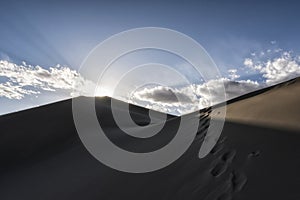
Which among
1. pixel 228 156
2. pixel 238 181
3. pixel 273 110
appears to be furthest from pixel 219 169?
pixel 273 110

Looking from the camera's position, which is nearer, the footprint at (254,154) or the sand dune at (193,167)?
the sand dune at (193,167)

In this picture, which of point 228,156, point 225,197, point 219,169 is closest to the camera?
point 225,197

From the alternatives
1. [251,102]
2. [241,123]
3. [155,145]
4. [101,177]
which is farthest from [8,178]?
[251,102]

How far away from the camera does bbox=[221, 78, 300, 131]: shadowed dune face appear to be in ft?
16.0

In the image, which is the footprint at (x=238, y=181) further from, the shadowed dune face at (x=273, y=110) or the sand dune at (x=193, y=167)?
the shadowed dune face at (x=273, y=110)

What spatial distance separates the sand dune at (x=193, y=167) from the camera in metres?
3.34

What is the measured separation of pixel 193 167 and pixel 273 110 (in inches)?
92.4

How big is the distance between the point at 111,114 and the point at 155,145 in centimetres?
649

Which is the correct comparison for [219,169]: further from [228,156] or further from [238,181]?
[238,181]

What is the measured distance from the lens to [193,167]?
14.0 ft

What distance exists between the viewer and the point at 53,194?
16.1 feet

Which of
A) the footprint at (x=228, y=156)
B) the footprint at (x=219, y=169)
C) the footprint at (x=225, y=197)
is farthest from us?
the footprint at (x=228, y=156)

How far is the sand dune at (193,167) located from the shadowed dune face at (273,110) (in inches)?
0.6

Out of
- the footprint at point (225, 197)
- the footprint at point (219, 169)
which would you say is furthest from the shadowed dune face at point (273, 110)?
the footprint at point (225, 197)
